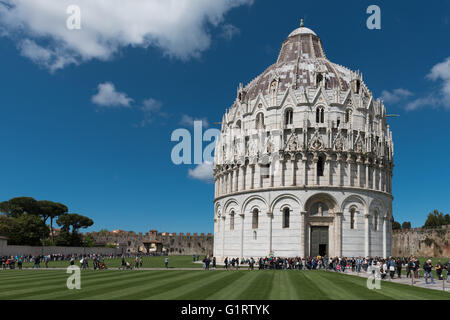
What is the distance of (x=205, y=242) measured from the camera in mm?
128375

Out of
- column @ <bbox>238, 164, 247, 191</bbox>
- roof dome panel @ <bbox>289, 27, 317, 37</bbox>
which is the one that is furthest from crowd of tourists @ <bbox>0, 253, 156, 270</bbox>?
roof dome panel @ <bbox>289, 27, 317, 37</bbox>

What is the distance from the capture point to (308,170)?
56469 millimetres

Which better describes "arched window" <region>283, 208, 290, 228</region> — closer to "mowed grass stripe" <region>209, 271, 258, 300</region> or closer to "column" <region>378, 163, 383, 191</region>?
"column" <region>378, 163, 383, 191</region>

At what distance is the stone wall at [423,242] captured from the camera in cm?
9212

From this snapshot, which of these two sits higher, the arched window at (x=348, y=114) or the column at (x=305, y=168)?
the arched window at (x=348, y=114)

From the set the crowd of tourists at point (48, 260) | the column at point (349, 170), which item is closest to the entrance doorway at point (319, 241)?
the column at point (349, 170)

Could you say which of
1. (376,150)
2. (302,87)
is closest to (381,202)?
(376,150)

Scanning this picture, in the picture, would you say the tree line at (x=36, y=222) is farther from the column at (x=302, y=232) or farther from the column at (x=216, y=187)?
the column at (x=302, y=232)

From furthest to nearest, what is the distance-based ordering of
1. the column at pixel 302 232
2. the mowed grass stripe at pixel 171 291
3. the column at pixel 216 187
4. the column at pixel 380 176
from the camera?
the column at pixel 216 187 → the column at pixel 380 176 → the column at pixel 302 232 → the mowed grass stripe at pixel 171 291

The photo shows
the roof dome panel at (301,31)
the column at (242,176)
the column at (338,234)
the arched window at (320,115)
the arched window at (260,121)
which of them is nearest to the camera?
the column at (338,234)

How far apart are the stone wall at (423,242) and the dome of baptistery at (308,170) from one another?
Answer: 38874 millimetres

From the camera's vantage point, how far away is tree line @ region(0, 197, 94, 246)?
77.0 m
